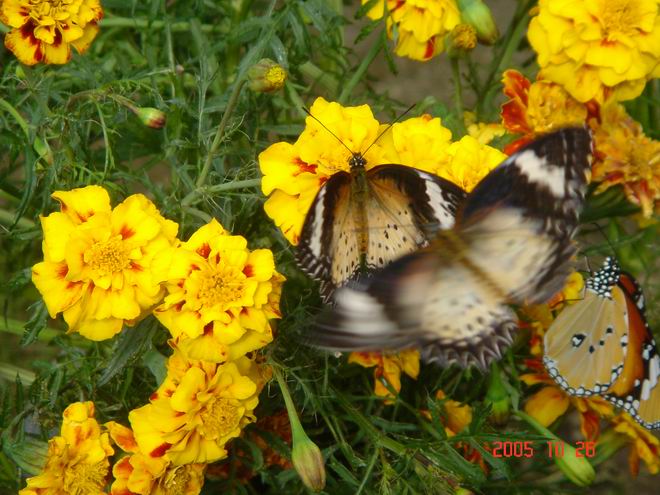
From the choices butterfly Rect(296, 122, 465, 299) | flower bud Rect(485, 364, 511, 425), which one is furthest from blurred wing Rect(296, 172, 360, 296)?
flower bud Rect(485, 364, 511, 425)

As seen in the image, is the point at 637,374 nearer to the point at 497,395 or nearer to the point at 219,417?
the point at 497,395

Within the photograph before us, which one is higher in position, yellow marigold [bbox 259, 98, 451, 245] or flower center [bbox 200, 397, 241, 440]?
yellow marigold [bbox 259, 98, 451, 245]

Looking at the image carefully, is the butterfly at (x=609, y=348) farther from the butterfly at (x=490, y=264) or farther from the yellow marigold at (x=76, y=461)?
the yellow marigold at (x=76, y=461)

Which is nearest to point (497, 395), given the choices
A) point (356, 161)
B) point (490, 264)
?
point (490, 264)

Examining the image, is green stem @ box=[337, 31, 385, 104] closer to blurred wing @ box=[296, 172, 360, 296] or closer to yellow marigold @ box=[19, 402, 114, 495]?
blurred wing @ box=[296, 172, 360, 296]

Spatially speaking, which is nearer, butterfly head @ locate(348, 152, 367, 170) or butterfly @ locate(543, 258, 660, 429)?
butterfly head @ locate(348, 152, 367, 170)

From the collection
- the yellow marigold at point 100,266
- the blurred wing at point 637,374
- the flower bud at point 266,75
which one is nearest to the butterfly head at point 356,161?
the flower bud at point 266,75

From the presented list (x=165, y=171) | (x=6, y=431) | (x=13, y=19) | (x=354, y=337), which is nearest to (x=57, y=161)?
(x=13, y=19)
